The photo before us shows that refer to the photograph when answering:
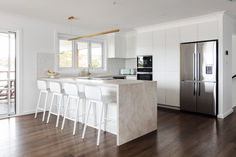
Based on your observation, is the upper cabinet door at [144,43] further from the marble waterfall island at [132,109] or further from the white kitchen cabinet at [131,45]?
the marble waterfall island at [132,109]

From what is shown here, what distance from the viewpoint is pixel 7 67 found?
188 inches

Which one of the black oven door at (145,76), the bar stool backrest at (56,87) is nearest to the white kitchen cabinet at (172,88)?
the black oven door at (145,76)

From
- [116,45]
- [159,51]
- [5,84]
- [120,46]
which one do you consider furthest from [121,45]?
[5,84]

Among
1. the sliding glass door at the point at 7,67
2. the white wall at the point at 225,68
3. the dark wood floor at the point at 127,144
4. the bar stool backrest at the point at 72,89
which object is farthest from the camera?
the sliding glass door at the point at 7,67

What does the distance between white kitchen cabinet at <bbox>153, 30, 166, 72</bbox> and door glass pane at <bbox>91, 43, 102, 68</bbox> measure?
6.59ft

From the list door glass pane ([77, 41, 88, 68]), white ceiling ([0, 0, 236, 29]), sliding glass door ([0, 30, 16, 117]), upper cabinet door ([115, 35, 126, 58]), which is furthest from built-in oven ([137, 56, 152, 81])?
sliding glass door ([0, 30, 16, 117])

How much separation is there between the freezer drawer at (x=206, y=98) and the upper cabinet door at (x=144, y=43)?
200 cm

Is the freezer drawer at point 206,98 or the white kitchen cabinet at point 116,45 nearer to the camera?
the freezer drawer at point 206,98

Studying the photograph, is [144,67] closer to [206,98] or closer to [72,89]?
[206,98]

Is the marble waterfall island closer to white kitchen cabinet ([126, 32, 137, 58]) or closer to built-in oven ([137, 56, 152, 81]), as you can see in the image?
built-in oven ([137, 56, 152, 81])

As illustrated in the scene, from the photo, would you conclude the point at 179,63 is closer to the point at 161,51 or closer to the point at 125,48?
the point at 161,51

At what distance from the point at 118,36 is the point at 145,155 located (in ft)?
16.3

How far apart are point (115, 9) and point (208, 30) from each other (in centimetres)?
246

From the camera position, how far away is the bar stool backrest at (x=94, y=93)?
10.5 feet
